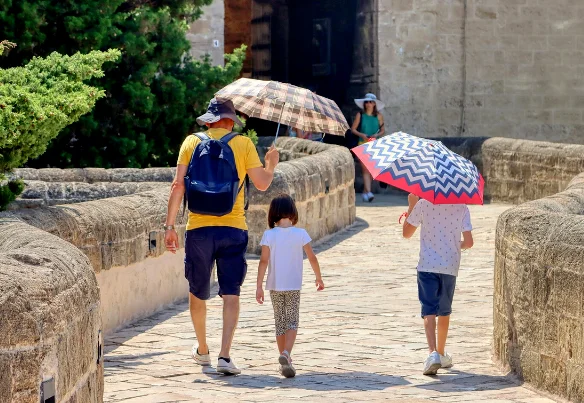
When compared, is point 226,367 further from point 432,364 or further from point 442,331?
point 442,331

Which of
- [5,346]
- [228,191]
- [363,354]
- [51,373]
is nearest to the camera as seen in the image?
[5,346]

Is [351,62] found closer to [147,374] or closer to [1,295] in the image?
[147,374]

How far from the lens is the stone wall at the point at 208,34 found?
67.7 ft

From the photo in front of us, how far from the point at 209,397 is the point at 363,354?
1.44m

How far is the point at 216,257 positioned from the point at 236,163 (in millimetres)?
492

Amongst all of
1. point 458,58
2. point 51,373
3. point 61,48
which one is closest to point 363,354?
point 51,373

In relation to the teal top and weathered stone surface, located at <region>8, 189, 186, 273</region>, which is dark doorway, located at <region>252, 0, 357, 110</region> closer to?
the teal top

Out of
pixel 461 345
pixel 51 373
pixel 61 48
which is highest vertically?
pixel 61 48

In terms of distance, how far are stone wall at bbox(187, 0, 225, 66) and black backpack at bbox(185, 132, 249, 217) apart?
13788 millimetres

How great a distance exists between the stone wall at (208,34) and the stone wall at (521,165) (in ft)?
13.3

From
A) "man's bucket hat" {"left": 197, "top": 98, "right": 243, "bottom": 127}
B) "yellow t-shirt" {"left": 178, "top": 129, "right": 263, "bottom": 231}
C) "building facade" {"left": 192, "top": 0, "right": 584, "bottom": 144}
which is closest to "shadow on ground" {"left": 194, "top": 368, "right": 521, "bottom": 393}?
"yellow t-shirt" {"left": 178, "top": 129, "right": 263, "bottom": 231}

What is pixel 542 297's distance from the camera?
6543 mm

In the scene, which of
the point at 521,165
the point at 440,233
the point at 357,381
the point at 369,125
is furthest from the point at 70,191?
the point at 369,125

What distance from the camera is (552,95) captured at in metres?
22.2
